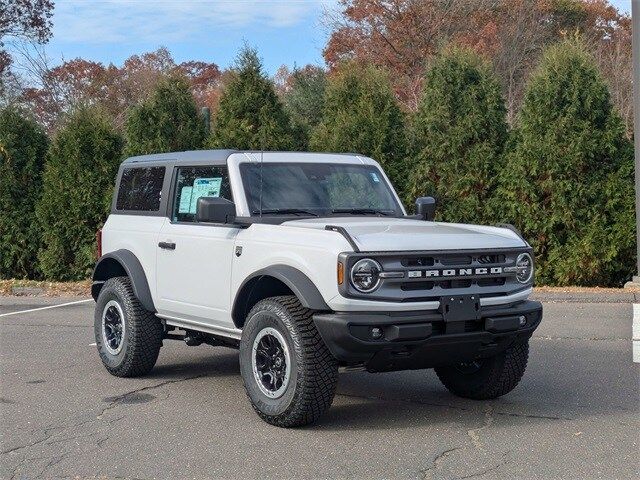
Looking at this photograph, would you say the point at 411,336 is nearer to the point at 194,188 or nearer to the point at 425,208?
the point at 425,208

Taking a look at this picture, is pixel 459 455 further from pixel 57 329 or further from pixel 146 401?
pixel 57 329

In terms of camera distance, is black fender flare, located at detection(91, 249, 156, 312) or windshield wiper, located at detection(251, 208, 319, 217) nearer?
windshield wiper, located at detection(251, 208, 319, 217)

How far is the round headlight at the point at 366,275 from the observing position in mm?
6277

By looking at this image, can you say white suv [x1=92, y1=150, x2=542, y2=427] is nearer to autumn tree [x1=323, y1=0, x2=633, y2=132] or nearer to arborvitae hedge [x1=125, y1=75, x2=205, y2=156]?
arborvitae hedge [x1=125, y1=75, x2=205, y2=156]

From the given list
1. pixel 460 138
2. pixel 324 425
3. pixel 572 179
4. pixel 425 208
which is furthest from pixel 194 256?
pixel 460 138

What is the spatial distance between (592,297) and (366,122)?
17.8 feet

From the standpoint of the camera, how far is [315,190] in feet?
25.8

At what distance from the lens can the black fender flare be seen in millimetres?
8273

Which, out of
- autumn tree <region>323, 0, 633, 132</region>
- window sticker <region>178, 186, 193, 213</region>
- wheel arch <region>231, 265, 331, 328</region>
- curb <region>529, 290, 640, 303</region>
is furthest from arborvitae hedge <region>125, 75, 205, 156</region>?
autumn tree <region>323, 0, 633, 132</region>

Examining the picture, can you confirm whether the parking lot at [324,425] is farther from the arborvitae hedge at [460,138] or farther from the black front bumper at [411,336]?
the arborvitae hedge at [460,138]

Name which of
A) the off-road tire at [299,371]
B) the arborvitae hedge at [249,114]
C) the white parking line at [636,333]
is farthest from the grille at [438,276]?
the arborvitae hedge at [249,114]

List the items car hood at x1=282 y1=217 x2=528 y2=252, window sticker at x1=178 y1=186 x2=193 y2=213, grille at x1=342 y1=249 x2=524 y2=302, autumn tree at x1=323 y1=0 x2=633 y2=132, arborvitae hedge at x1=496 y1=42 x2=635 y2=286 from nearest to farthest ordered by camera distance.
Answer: grille at x1=342 y1=249 x2=524 y2=302 < car hood at x1=282 y1=217 x2=528 y2=252 < window sticker at x1=178 y1=186 x2=193 y2=213 < arborvitae hedge at x1=496 y1=42 x2=635 y2=286 < autumn tree at x1=323 y1=0 x2=633 y2=132

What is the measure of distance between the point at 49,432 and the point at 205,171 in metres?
2.56

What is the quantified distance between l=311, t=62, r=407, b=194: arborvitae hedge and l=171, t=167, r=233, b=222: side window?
9003 millimetres
